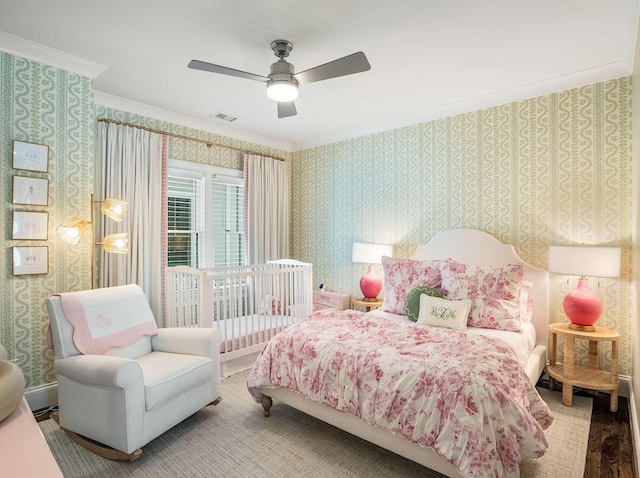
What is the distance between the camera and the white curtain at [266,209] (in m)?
4.71

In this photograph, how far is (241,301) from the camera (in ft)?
11.0

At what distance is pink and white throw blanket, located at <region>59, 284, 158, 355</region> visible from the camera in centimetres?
237

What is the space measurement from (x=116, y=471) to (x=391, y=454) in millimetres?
1618

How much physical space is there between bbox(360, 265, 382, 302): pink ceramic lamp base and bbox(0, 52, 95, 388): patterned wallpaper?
2.76 metres

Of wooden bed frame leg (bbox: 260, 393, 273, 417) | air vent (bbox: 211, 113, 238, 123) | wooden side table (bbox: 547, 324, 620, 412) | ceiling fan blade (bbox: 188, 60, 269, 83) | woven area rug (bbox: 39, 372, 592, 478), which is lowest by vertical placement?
woven area rug (bbox: 39, 372, 592, 478)

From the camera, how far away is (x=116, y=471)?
2039 millimetres

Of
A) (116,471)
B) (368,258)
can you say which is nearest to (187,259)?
(368,258)

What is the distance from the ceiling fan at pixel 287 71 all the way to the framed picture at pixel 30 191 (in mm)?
1629

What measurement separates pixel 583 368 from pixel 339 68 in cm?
309

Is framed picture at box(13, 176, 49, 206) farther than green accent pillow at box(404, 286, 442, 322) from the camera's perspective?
No

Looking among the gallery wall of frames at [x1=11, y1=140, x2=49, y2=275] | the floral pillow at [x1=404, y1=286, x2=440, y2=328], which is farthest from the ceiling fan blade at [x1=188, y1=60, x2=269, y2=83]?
the floral pillow at [x1=404, y1=286, x2=440, y2=328]

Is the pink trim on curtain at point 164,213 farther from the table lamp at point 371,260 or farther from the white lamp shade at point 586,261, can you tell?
the white lamp shade at point 586,261

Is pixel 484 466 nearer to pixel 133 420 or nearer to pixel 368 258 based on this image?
pixel 133 420

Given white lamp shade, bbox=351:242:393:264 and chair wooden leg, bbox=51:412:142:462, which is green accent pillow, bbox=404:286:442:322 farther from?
chair wooden leg, bbox=51:412:142:462
